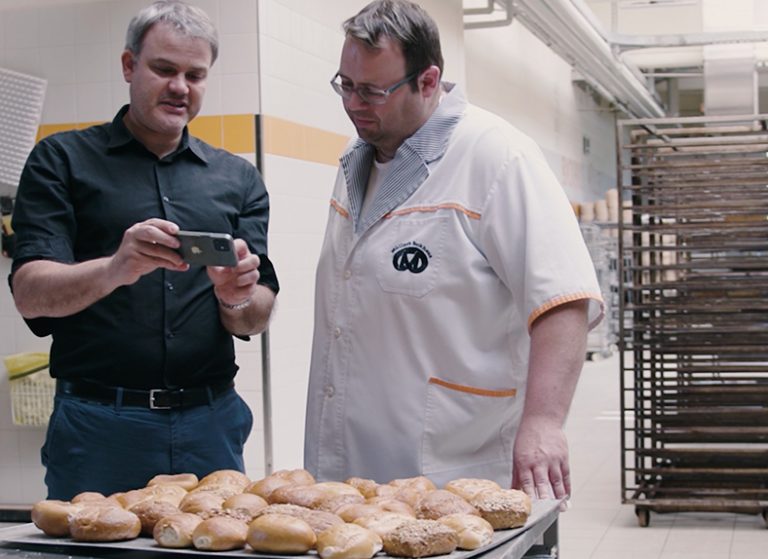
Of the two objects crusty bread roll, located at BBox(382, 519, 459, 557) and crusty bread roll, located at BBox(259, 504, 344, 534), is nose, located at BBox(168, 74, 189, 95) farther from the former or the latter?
crusty bread roll, located at BBox(382, 519, 459, 557)

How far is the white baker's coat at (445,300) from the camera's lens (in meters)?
2.30

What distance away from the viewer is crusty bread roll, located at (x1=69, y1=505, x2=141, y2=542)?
5.60 feet

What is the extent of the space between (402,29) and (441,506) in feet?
3.24

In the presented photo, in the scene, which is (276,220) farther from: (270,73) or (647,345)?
(647,345)

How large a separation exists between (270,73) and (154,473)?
10.9 feet

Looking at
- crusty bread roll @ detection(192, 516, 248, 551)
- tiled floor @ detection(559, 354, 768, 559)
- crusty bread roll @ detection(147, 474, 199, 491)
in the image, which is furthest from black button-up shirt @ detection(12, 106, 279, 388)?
tiled floor @ detection(559, 354, 768, 559)

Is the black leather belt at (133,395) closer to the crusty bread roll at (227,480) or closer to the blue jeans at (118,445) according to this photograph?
the blue jeans at (118,445)

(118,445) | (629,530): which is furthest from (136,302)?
(629,530)

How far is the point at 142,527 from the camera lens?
1768 mm

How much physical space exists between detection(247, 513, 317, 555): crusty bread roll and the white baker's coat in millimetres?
729

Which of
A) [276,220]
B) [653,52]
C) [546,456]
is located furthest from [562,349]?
[653,52]

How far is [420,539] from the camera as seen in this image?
1.60 m

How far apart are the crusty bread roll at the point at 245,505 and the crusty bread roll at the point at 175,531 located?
8cm

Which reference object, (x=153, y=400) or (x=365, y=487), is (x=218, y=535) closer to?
(x=365, y=487)
